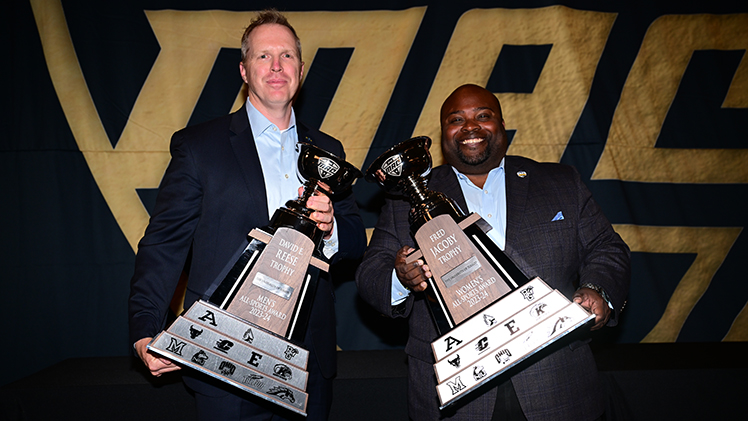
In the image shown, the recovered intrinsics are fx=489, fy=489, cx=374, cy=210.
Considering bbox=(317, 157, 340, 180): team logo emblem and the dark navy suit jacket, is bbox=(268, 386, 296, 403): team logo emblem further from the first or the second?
bbox=(317, 157, 340, 180): team logo emblem

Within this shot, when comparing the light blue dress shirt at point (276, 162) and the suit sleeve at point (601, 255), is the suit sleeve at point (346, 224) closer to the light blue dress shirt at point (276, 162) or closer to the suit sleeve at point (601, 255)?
the light blue dress shirt at point (276, 162)

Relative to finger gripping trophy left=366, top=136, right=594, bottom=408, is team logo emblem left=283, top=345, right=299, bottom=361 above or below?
below

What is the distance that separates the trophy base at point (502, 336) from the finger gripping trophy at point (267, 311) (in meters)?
0.37

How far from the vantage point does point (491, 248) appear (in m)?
1.32

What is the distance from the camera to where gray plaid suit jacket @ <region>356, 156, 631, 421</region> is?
4.84ft

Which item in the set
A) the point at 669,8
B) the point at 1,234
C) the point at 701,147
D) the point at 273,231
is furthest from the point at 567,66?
the point at 1,234

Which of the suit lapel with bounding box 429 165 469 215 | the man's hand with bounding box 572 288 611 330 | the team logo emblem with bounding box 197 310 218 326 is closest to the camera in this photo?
the team logo emblem with bounding box 197 310 218 326

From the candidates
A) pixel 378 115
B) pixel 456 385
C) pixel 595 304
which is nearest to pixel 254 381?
pixel 456 385

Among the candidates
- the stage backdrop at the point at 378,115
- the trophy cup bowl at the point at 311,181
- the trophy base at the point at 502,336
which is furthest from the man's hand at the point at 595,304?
the stage backdrop at the point at 378,115

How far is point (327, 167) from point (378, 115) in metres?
1.38

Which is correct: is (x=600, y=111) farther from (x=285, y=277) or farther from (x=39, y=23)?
(x=39, y=23)

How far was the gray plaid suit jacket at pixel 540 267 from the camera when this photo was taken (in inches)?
58.1

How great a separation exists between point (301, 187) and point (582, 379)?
1.05 m

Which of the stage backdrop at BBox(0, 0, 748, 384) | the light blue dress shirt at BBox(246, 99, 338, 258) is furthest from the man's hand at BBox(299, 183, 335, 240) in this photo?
the stage backdrop at BBox(0, 0, 748, 384)
